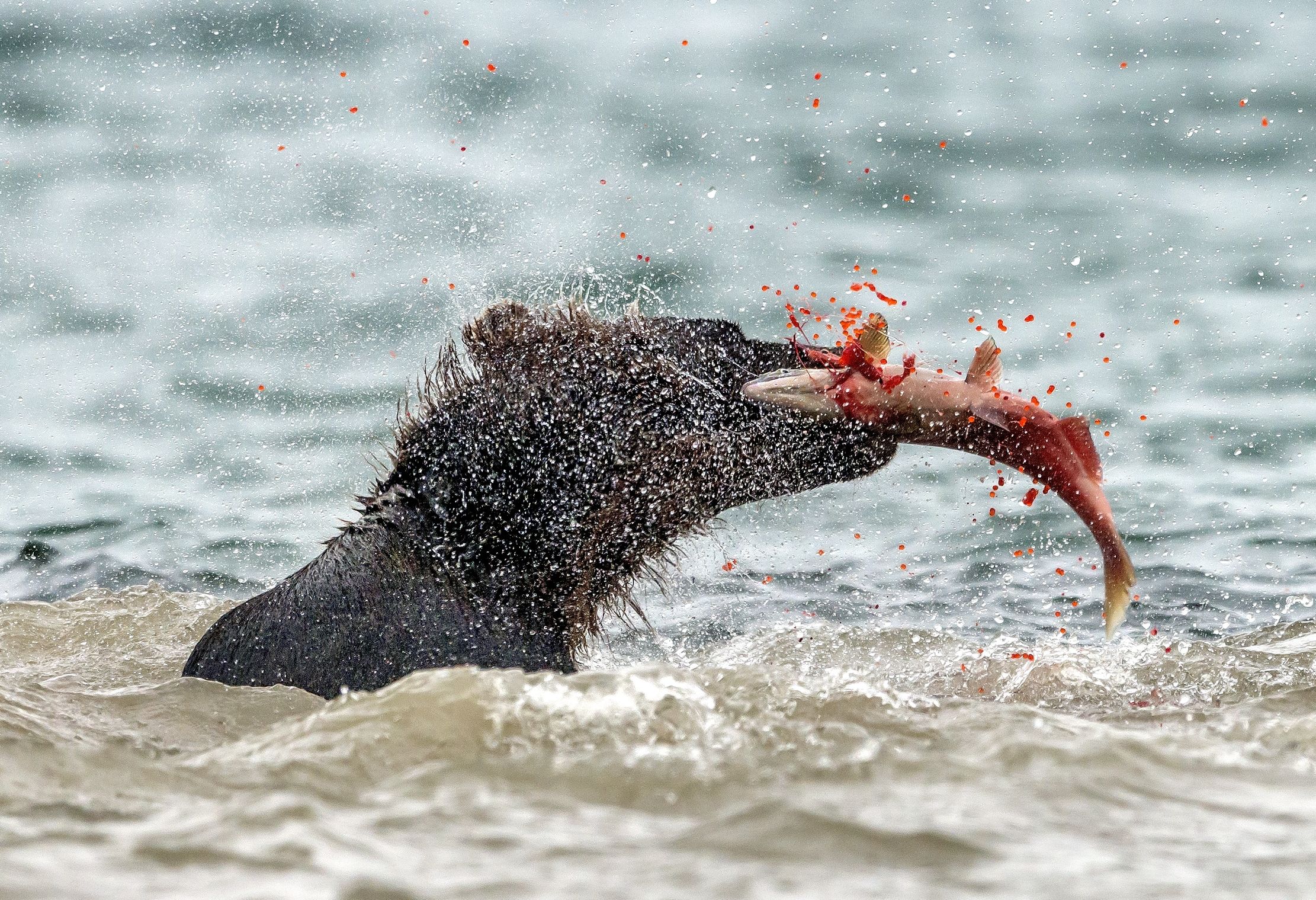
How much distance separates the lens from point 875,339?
4348mm

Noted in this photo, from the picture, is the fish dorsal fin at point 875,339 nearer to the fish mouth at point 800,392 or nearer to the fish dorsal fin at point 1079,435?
the fish mouth at point 800,392

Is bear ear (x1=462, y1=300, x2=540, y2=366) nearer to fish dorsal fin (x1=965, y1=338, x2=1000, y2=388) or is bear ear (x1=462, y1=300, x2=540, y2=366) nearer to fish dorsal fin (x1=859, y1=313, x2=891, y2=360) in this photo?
fish dorsal fin (x1=859, y1=313, x2=891, y2=360)

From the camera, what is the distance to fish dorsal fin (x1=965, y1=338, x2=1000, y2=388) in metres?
4.39

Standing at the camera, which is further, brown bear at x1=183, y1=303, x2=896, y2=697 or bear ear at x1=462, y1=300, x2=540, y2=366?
bear ear at x1=462, y1=300, x2=540, y2=366

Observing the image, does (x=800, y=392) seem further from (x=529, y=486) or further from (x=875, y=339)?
(x=529, y=486)

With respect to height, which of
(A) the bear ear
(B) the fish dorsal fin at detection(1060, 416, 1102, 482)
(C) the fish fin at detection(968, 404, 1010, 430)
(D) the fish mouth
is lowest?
(B) the fish dorsal fin at detection(1060, 416, 1102, 482)

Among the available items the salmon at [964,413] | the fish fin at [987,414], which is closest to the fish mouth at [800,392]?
the salmon at [964,413]

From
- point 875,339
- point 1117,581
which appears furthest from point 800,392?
point 1117,581

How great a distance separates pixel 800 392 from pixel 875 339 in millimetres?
302

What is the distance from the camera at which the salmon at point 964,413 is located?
4359 mm

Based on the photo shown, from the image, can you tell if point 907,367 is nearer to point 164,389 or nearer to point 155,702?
point 155,702

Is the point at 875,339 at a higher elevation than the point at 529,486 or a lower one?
higher

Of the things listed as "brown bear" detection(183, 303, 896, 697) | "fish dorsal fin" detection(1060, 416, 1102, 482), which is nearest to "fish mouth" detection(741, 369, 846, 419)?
"brown bear" detection(183, 303, 896, 697)

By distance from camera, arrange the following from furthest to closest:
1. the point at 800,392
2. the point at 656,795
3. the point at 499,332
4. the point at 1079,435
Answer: the point at 499,332 → the point at 1079,435 → the point at 800,392 → the point at 656,795
